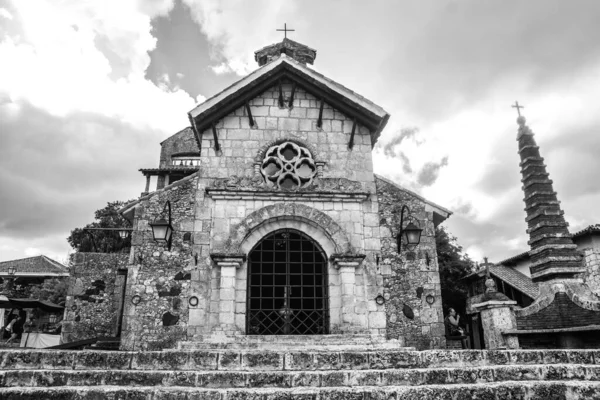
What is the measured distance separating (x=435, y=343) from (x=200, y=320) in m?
5.01

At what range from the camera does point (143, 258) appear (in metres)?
9.51

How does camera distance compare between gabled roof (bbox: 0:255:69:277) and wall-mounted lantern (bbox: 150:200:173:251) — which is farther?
gabled roof (bbox: 0:255:69:277)

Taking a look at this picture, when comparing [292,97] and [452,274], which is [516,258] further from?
[292,97]

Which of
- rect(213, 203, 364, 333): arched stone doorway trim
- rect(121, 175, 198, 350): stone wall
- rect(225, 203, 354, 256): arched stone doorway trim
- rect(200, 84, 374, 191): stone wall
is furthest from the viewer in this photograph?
rect(200, 84, 374, 191): stone wall

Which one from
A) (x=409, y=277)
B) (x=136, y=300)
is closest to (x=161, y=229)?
(x=136, y=300)

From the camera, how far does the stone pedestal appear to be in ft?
36.0

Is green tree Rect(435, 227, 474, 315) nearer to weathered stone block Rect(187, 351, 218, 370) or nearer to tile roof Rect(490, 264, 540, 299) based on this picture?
tile roof Rect(490, 264, 540, 299)

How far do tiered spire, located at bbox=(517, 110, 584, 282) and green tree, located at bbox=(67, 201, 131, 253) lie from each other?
83.9ft

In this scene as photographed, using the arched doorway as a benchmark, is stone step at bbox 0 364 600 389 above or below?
below

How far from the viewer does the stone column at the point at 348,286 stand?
30.9ft

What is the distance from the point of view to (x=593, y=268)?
1897 centimetres

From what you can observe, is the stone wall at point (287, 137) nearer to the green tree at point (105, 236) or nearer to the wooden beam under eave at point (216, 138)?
the wooden beam under eave at point (216, 138)

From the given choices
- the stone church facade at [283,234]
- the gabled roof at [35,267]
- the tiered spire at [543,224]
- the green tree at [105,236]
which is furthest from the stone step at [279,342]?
the gabled roof at [35,267]

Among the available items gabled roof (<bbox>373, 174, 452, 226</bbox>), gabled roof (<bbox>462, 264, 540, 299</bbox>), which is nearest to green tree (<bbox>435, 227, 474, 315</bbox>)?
gabled roof (<bbox>462, 264, 540, 299</bbox>)
